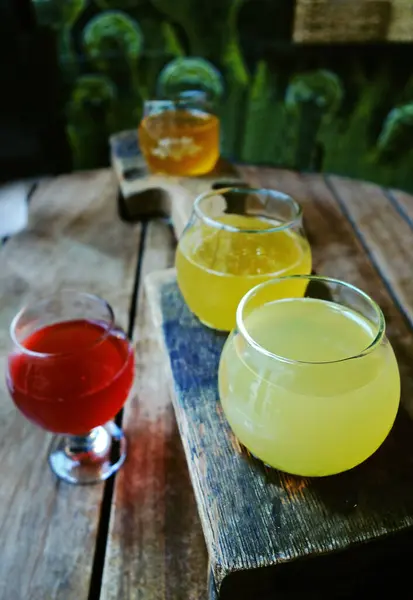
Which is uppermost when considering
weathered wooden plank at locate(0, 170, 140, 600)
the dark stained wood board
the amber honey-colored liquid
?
the amber honey-colored liquid

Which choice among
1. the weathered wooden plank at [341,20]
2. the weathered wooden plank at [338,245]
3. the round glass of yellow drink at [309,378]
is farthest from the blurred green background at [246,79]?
the round glass of yellow drink at [309,378]

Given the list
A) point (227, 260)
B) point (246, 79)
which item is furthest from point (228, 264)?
point (246, 79)

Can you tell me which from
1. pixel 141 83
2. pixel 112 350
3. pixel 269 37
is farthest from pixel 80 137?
pixel 112 350

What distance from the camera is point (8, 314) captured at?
0.89 m

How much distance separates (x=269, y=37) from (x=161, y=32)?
322mm

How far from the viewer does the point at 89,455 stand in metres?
0.68

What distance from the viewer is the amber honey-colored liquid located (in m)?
1.03

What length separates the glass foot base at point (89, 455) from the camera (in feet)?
2.14

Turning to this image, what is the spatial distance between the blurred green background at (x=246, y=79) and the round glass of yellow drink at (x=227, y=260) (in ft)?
3.51

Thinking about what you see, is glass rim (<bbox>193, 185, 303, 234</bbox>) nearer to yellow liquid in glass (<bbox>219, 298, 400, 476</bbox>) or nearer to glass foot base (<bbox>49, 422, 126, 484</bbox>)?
yellow liquid in glass (<bbox>219, 298, 400, 476</bbox>)

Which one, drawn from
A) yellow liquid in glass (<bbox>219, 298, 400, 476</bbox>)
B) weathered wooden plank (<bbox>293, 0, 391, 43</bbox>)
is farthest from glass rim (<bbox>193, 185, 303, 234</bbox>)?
weathered wooden plank (<bbox>293, 0, 391, 43</bbox>)

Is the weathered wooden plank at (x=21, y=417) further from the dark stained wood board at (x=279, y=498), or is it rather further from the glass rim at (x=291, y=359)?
the glass rim at (x=291, y=359)

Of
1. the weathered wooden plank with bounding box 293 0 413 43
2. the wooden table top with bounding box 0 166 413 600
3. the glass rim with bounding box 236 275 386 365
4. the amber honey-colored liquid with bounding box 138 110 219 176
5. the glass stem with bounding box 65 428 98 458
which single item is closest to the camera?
the glass rim with bounding box 236 275 386 365

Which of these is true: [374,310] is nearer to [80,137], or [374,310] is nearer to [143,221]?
[143,221]
